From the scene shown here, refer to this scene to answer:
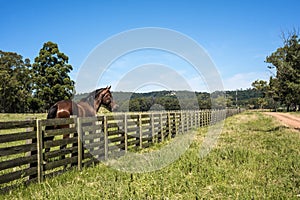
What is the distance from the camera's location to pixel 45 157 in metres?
5.34

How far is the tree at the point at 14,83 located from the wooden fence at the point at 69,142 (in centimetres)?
4958

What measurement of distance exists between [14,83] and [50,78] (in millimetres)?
15414

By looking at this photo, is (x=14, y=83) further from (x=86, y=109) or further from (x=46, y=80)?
(x=86, y=109)

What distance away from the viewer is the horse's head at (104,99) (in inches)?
403

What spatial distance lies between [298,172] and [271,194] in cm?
147

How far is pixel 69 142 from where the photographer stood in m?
6.06

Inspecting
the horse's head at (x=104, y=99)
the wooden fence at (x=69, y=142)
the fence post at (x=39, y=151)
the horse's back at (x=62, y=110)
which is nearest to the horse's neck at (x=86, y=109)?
the horse's head at (x=104, y=99)

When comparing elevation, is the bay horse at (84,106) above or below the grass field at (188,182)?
above

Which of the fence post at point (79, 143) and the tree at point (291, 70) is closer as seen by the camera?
the fence post at point (79, 143)

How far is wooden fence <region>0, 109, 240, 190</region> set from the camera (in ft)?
15.5

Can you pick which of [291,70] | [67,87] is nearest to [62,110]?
[291,70]

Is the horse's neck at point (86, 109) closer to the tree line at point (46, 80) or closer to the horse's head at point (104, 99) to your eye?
the horse's head at point (104, 99)

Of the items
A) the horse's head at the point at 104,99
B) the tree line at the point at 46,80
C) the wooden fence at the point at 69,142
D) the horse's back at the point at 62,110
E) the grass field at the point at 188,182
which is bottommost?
the grass field at the point at 188,182

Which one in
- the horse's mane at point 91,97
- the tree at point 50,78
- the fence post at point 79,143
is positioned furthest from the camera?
the tree at point 50,78
